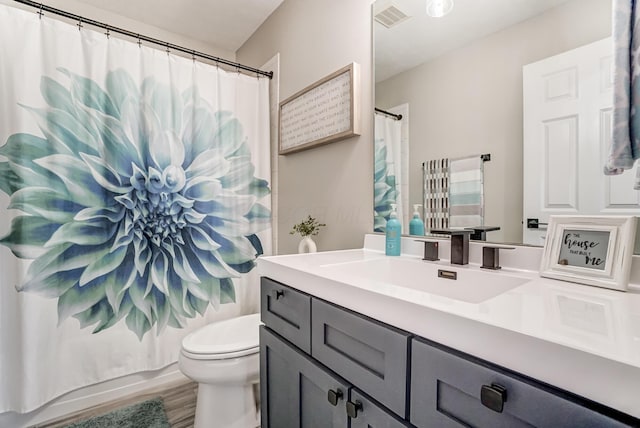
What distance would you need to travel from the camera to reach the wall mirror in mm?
795

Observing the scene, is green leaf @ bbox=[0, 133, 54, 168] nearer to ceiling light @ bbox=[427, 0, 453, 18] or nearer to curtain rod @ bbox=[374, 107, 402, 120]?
curtain rod @ bbox=[374, 107, 402, 120]

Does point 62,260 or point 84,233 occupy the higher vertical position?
point 84,233

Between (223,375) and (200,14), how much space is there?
2.30 m

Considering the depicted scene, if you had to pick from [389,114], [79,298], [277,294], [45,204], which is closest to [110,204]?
[45,204]

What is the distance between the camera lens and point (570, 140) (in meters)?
0.83

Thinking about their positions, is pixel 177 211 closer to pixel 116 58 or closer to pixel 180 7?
pixel 116 58

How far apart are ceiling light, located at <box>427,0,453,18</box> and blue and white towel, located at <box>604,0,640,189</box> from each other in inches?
21.4

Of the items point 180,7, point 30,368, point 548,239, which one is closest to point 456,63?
point 548,239

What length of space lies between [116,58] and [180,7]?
2.41 ft

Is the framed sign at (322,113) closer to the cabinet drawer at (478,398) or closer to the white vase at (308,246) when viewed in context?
the white vase at (308,246)

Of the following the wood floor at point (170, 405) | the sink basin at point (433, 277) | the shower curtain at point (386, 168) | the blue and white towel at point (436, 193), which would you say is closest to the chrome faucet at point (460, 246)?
the sink basin at point (433, 277)

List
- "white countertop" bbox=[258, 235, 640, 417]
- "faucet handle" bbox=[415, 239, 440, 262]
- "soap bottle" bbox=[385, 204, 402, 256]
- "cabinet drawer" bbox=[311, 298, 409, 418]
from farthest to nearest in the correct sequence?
"soap bottle" bbox=[385, 204, 402, 256] < "faucet handle" bbox=[415, 239, 440, 262] < "cabinet drawer" bbox=[311, 298, 409, 418] < "white countertop" bbox=[258, 235, 640, 417]

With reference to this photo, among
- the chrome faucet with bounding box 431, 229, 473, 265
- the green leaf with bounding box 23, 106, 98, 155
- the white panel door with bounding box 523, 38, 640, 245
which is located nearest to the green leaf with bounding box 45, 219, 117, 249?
the green leaf with bounding box 23, 106, 98, 155

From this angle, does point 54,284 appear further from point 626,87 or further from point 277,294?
point 626,87
